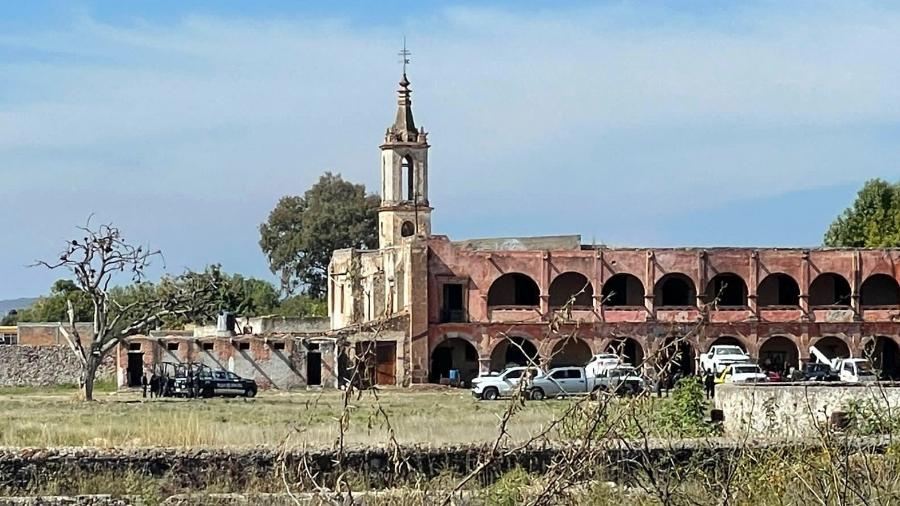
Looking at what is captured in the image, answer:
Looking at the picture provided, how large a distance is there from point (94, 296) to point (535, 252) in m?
18.9

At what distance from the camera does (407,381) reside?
55.2 meters

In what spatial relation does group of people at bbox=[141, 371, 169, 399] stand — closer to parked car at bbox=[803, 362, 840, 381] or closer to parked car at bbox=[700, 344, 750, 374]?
parked car at bbox=[700, 344, 750, 374]

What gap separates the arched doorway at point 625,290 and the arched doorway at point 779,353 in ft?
16.5

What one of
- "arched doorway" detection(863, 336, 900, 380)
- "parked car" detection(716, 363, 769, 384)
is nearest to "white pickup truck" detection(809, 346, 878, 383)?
"parked car" detection(716, 363, 769, 384)

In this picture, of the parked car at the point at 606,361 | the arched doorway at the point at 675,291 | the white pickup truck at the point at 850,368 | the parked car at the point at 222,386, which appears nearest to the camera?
the parked car at the point at 606,361

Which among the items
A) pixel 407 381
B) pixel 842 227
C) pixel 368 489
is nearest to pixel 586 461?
pixel 368 489

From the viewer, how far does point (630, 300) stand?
58375mm

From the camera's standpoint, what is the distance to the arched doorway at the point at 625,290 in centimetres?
5797

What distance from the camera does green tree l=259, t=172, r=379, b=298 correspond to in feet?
314

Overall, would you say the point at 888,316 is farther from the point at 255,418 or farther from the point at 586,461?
the point at 586,461

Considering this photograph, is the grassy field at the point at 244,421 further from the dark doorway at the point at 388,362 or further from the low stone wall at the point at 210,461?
the dark doorway at the point at 388,362

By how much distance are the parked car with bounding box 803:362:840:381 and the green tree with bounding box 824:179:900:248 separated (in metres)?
21.0

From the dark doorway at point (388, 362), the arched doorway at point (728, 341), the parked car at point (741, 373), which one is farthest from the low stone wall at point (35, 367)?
the parked car at point (741, 373)

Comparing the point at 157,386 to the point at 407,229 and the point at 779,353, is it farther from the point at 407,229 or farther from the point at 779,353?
the point at 779,353
